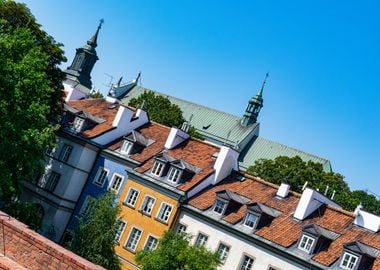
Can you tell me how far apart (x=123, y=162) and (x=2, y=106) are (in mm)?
13944

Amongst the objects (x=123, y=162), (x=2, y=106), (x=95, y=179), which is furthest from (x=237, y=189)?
(x=2, y=106)

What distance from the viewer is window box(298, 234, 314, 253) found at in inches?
1237

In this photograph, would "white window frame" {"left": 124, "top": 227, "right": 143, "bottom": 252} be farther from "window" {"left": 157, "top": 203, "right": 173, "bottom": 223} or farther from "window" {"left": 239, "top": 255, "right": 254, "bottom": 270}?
"window" {"left": 239, "top": 255, "right": 254, "bottom": 270}

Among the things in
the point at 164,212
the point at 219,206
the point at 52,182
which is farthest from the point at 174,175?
the point at 52,182

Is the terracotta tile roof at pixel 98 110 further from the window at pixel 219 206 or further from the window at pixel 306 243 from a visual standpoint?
the window at pixel 306 243

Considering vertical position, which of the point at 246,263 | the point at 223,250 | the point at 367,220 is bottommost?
the point at 246,263

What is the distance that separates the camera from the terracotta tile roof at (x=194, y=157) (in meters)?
38.2

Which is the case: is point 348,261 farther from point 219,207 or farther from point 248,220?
point 219,207

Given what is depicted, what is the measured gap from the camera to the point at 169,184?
37.8 meters

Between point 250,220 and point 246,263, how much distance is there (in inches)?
123

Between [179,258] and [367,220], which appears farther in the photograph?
[367,220]

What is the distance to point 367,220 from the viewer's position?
32156mm

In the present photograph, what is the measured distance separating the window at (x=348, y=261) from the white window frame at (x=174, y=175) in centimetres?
1419

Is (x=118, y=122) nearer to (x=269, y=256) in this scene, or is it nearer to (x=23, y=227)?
(x=269, y=256)
